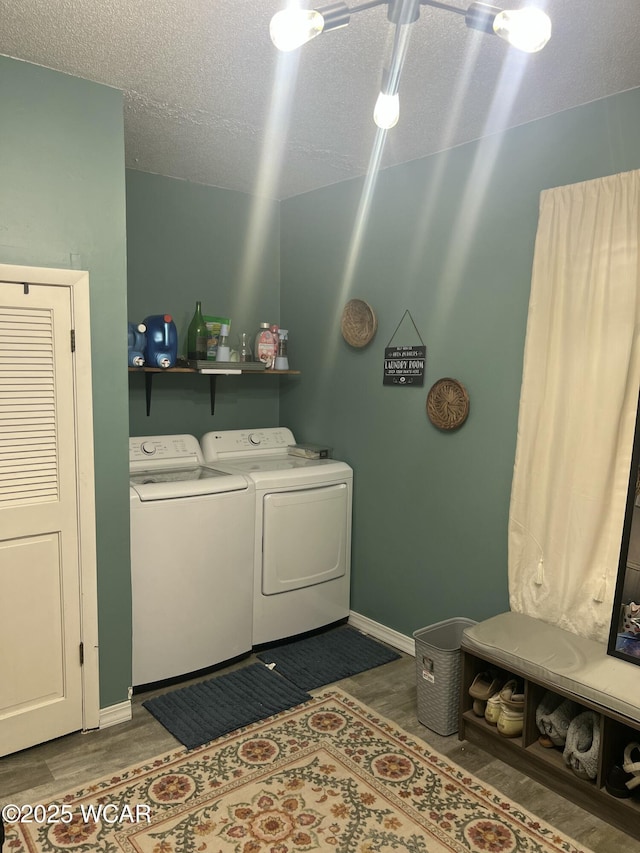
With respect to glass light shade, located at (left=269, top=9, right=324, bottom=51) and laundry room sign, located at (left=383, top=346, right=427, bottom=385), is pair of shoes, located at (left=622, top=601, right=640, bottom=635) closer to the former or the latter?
laundry room sign, located at (left=383, top=346, right=427, bottom=385)

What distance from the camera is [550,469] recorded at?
261 cm

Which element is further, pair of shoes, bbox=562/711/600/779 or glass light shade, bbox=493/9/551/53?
pair of shoes, bbox=562/711/600/779

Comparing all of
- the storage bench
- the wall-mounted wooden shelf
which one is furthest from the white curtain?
the wall-mounted wooden shelf

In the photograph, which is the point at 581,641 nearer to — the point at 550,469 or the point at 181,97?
the point at 550,469

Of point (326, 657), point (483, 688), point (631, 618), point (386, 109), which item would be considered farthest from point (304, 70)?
point (326, 657)

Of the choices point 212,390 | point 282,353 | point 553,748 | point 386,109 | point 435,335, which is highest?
point 386,109

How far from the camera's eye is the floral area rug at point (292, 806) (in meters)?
2.04

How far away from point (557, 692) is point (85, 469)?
193 cm

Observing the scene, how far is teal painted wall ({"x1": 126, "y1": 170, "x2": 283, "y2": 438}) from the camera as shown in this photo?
140 inches

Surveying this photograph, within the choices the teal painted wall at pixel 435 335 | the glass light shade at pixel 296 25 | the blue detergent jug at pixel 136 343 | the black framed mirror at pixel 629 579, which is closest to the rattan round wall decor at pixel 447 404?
the teal painted wall at pixel 435 335

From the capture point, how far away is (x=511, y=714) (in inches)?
95.4

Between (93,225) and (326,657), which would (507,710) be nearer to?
(326,657)

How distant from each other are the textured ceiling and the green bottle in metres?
0.87

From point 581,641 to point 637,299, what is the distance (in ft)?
4.25
